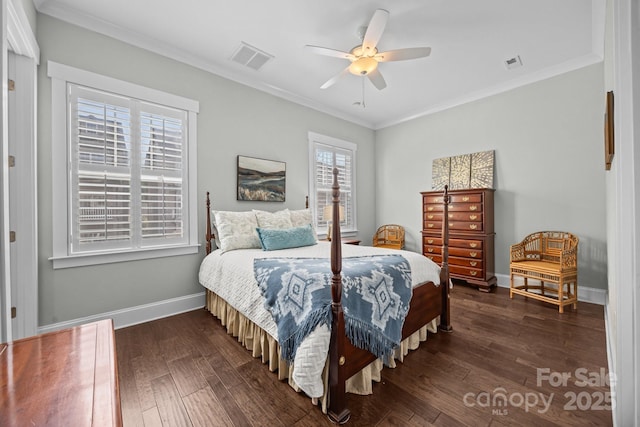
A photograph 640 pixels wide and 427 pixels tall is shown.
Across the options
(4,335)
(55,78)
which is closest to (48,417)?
(4,335)

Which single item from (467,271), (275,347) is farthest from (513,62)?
(275,347)

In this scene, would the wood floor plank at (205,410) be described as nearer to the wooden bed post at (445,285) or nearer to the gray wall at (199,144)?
the gray wall at (199,144)

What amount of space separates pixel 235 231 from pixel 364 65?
225cm

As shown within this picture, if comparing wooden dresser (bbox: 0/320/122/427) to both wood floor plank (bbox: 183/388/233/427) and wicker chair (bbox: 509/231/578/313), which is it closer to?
wood floor plank (bbox: 183/388/233/427)

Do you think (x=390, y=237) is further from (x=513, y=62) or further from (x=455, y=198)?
(x=513, y=62)

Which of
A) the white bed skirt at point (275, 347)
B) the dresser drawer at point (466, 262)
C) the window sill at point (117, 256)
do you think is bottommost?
the white bed skirt at point (275, 347)

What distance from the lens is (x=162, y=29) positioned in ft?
8.72

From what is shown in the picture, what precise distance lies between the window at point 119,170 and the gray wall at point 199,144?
3.3 inches

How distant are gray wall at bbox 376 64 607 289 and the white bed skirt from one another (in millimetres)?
2292

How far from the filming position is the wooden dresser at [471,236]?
3691 mm

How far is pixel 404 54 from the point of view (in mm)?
2443

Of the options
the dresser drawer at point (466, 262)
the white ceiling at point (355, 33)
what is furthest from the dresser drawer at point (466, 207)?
the white ceiling at point (355, 33)

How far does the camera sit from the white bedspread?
4.75 feet

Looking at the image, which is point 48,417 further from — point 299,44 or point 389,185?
point 389,185
